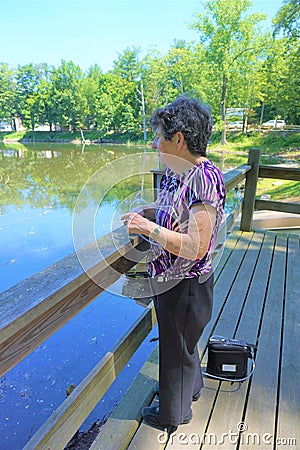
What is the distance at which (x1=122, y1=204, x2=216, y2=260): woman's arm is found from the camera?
83cm

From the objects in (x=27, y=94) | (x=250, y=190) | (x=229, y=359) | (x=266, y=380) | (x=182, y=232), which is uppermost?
(x=27, y=94)

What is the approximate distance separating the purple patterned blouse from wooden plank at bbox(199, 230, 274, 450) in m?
0.69

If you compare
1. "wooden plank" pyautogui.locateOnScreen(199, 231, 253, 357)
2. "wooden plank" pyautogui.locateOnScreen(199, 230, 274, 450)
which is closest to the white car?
"wooden plank" pyautogui.locateOnScreen(199, 231, 253, 357)

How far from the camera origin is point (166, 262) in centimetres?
98

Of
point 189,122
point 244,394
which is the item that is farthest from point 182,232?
point 244,394

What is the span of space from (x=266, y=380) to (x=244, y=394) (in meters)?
0.15

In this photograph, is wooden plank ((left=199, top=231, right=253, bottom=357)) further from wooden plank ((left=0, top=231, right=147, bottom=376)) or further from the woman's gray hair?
the woman's gray hair

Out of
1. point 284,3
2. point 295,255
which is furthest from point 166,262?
point 284,3

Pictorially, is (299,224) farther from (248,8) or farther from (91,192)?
(248,8)

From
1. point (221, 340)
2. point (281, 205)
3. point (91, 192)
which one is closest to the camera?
point (91, 192)

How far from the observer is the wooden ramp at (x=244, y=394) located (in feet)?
3.79

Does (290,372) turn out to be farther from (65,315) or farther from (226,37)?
(226,37)

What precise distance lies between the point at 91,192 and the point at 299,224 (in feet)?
15.7

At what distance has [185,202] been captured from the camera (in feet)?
2.85
